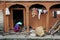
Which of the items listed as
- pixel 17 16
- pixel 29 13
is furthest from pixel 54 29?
pixel 17 16

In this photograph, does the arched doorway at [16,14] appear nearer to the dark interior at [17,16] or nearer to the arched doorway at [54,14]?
the dark interior at [17,16]

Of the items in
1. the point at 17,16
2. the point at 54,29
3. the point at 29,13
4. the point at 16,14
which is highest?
the point at 29,13

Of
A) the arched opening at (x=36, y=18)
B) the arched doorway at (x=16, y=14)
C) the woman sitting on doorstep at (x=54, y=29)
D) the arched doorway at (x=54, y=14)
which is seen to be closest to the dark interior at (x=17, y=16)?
the arched doorway at (x=16, y=14)

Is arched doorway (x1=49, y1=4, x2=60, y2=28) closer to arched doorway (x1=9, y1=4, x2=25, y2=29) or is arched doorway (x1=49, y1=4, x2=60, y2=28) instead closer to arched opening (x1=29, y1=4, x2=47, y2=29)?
arched opening (x1=29, y1=4, x2=47, y2=29)

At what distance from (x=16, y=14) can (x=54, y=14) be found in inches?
111

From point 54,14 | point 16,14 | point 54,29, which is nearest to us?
point 54,29

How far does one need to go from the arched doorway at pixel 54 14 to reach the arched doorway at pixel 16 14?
6.60 feet

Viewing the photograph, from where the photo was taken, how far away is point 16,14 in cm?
2081

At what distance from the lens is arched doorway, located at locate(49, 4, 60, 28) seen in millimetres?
20592

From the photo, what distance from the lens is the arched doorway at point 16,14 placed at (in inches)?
813

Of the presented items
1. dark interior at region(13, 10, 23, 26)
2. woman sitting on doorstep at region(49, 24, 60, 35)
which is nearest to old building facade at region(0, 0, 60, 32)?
dark interior at region(13, 10, 23, 26)

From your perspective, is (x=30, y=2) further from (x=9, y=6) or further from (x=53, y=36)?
(x=53, y=36)

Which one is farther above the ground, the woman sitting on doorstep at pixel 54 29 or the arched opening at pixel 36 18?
the arched opening at pixel 36 18

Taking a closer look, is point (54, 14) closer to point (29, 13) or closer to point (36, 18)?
point (36, 18)
